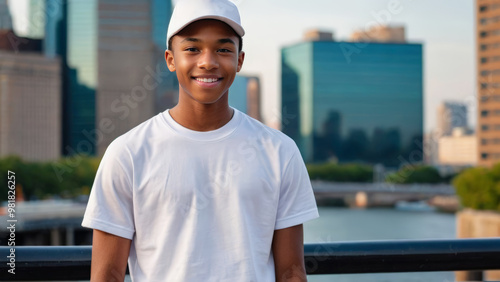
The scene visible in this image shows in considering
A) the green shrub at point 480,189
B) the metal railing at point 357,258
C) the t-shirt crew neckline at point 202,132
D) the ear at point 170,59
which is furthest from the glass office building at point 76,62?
the t-shirt crew neckline at point 202,132

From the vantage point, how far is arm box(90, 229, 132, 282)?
1962 mm

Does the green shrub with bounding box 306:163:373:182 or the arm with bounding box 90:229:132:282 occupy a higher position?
the arm with bounding box 90:229:132:282

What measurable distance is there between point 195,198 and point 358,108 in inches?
3903

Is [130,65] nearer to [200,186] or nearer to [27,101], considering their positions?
[27,101]

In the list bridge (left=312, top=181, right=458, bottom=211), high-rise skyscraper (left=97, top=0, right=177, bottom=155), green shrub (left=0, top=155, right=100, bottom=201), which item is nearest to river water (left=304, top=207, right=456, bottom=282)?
bridge (left=312, top=181, right=458, bottom=211)

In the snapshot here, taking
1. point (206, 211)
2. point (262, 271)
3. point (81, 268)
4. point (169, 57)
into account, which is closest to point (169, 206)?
point (206, 211)

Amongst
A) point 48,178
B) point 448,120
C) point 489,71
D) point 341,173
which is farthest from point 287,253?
point 448,120

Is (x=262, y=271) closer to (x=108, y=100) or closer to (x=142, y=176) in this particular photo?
(x=142, y=176)

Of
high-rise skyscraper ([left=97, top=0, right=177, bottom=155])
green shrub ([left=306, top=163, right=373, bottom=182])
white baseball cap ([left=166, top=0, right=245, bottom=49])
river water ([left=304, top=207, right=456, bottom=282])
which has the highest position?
high-rise skyscraper ([left=97, top=0, right=177, bottom=155])

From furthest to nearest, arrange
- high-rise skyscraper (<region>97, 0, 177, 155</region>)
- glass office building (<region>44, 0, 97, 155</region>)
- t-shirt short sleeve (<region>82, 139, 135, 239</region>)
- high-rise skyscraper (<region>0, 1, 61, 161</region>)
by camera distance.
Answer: glass office building (<region>44, 0, 97, 155</region>) < high-rise skyscraper (<region>97, 0, 177, 155</region>) < high-rise skyscraper (<region>0, 1, 61, 161</region>) < t-shirt short sleeve (<region>82, 139, 135, 239</region>)

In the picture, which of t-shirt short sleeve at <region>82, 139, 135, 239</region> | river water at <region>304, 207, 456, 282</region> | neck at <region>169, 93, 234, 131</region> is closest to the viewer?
t-shirt short sleeve at <region>82, 139, 135, 239</region>

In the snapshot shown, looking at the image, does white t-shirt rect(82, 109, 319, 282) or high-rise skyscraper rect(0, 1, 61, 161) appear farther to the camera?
high-rise skyscraper rect(0, 1, 61, 161)

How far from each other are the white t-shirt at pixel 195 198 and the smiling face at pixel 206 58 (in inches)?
4.5

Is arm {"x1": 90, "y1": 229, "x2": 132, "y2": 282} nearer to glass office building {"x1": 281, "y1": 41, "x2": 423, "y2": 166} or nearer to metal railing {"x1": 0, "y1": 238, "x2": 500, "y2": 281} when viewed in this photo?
metal railing {"x1": 0, "y1": 238, "x2": 500, "y2": 281}
